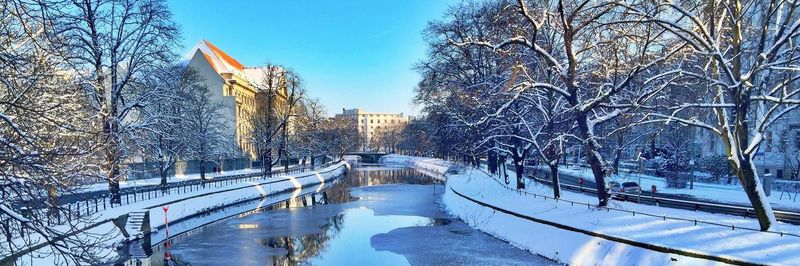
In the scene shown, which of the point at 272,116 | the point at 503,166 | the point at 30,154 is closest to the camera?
the point at 30,154

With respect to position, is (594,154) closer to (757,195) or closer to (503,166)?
(757,195)

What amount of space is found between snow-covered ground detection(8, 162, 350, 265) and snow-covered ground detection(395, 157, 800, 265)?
13191 mm

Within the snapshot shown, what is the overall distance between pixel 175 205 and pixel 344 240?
36.7 ft

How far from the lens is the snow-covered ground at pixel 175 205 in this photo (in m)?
14.8

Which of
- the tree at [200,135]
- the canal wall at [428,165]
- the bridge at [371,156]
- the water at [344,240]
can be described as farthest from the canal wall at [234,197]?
the bridge at [371,156]

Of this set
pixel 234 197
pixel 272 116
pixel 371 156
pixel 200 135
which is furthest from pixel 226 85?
pixel 371 156

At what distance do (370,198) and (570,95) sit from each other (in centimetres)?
2279

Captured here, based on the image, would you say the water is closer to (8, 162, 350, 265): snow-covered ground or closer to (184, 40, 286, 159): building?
(8, 162, 350, 265): snow-covered ground

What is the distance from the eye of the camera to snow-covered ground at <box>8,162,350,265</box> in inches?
→ 581

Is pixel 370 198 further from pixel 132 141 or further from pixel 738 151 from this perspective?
→ pixel 738 151

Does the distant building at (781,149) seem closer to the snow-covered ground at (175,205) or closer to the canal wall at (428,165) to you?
the canal wall at (428,165)

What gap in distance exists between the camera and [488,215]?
24141 millimetres

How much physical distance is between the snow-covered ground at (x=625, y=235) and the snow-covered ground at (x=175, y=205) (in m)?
13.2

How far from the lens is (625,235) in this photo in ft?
49.1
